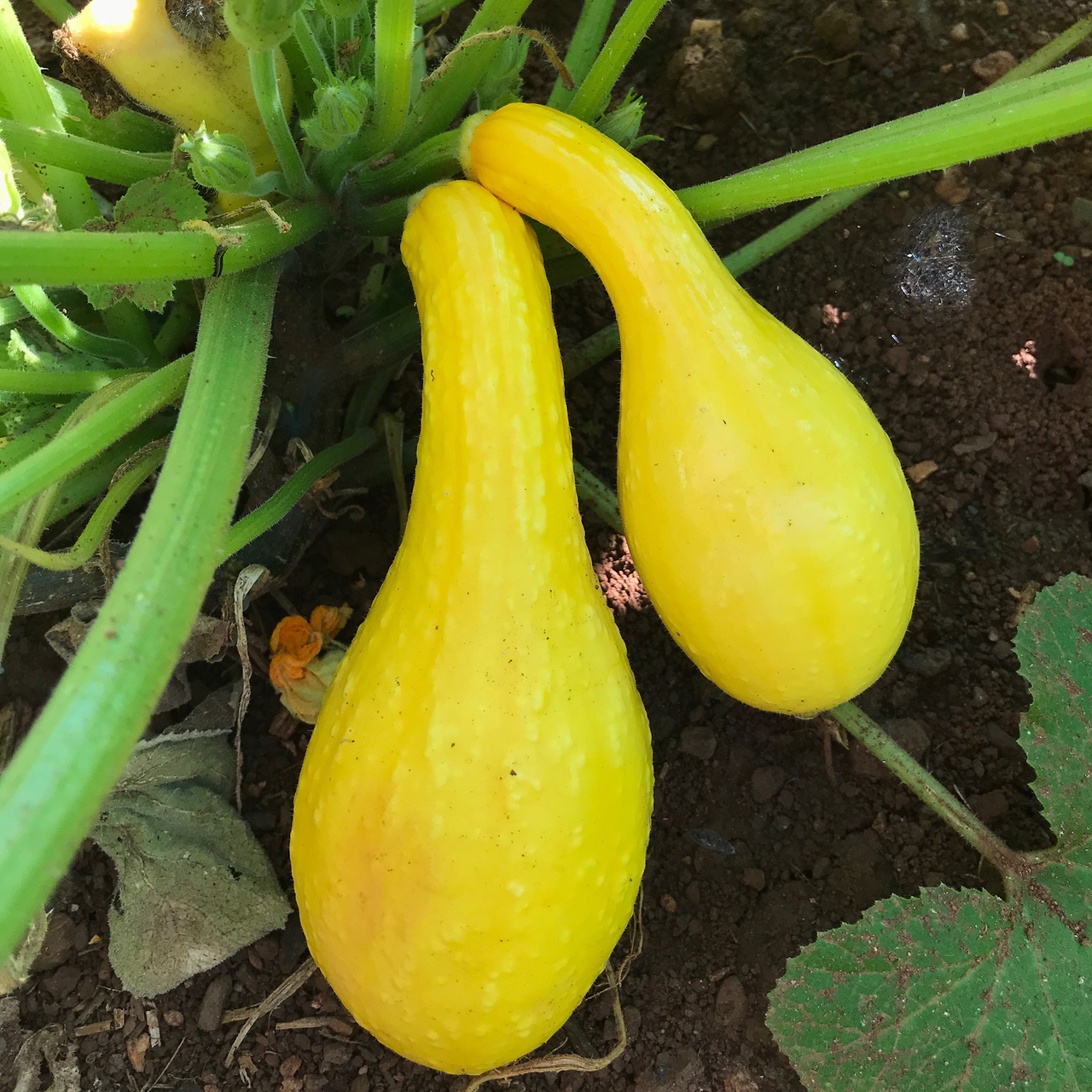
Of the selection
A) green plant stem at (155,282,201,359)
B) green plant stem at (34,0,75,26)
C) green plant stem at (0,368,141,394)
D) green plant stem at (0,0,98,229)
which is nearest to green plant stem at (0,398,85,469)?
green plant stem at (0,368,141,394)

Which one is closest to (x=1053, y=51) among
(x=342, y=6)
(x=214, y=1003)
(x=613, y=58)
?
(x=613, y=58)

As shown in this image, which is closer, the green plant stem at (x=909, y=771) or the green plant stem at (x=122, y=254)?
the green plant stem at (x=122, y=254)

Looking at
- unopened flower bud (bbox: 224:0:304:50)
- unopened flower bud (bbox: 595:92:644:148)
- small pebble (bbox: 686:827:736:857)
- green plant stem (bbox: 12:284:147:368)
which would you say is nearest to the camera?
unopened flower bud (bbox: 224:0:304:50)

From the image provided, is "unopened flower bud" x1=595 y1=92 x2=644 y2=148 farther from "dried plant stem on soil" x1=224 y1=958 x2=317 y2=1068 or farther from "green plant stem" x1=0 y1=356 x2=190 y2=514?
"dried plant stem on soil" x1=224 y1=958 x2=317 y2=1068

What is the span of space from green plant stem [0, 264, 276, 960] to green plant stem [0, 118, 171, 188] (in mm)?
304

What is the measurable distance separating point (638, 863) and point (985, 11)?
1690 millimetres

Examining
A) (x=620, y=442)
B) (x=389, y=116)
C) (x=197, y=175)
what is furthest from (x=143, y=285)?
(x=620, y=442)

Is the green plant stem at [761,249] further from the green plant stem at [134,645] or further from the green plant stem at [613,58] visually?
the green plant stem at [134,645]

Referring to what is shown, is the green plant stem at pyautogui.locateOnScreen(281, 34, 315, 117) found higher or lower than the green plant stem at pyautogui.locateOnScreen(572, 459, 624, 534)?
higher

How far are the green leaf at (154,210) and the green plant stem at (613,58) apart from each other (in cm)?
52

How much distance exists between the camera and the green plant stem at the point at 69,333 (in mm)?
1154

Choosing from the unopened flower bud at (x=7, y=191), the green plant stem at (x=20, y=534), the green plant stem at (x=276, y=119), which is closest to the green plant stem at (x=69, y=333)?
the unopened flower bud at (x=7, y=191)

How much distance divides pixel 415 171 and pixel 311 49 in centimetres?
20

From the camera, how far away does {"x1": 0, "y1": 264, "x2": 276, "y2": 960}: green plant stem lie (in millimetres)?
677
